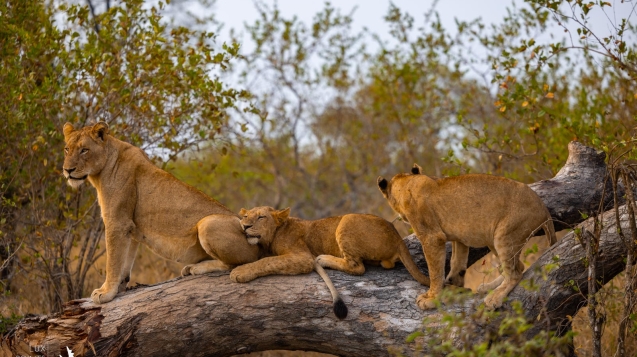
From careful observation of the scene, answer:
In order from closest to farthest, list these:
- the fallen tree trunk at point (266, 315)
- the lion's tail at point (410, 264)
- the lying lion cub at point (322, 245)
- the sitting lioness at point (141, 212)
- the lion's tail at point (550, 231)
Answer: the fallen tree trunk at point (266, 315), the lion's tail at point (550, 231), the lion's tail at point (410, 264), the lying lion cub at point (322, 245), the sitting lioness at point (141, 212)

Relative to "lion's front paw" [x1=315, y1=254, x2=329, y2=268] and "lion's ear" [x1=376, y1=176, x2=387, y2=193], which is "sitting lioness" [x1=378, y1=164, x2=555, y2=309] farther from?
"lion's front paw" [x1=315, y1=254, x2=329, y2=268]

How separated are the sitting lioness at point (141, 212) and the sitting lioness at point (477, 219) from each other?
162 centimetres

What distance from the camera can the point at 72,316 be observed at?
22.3ft

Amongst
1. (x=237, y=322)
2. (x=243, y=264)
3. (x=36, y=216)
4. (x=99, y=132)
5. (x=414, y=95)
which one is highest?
(x=414, y=95)

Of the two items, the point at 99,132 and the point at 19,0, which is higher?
the point at 19,0

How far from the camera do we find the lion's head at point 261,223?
711 centimetres

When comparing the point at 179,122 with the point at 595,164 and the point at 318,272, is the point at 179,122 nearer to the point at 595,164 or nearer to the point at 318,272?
the point at 318,272

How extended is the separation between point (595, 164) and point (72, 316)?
16.6 feet

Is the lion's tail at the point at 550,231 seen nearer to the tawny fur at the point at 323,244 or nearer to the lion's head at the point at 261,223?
the tawny fur at the point at 323,244

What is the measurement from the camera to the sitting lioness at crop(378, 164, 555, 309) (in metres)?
6.43

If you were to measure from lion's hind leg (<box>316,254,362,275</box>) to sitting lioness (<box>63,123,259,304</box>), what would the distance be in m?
0.66

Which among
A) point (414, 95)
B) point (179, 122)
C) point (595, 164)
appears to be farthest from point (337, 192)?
point (595, 164)

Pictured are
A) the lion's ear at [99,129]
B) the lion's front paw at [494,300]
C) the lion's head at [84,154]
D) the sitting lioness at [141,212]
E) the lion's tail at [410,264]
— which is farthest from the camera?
the lion's ear at [99,129]

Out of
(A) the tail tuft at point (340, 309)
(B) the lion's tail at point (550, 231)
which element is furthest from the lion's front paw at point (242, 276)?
(B) the lion's tail at point (550, 231)
